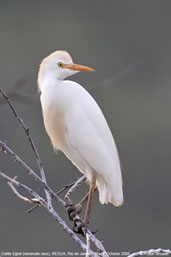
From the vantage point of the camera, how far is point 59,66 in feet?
13.6

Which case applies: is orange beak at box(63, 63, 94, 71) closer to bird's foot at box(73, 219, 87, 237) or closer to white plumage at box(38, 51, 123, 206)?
white plumage at box(38, 51, 123, 206)

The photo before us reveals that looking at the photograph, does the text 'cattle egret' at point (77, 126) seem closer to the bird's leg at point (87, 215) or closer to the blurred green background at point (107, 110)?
the bird's leg at point (87, 215)

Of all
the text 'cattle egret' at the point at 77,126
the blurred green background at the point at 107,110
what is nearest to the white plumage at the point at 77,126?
the text 'cattle egret' at the point at 77,126

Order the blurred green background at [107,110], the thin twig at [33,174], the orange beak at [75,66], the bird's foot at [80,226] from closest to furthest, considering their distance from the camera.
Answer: the thin twig at [33,174] < the bird's foot at [80,226] < the orange beak at [75,66] < the blurred green background at [107,110]

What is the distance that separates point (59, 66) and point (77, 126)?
290 mm

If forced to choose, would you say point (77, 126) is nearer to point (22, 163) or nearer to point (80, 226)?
point (80, 226)

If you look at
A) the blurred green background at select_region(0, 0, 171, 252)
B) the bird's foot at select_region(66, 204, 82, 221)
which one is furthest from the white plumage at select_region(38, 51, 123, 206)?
the blurred green background at select_region(0, 0, 171, 252)

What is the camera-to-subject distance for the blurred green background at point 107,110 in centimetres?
1380

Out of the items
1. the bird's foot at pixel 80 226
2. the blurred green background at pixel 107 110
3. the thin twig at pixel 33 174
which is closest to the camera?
the thin twig at pixel 33 174

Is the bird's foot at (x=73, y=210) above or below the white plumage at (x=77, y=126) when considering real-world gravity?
below

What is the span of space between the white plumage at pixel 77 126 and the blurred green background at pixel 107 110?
17.7 feet

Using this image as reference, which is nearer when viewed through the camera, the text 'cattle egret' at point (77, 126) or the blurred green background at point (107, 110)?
the text 'cattle egret' at point (77, 126)

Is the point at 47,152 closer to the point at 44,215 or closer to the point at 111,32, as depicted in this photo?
the point at 44,215

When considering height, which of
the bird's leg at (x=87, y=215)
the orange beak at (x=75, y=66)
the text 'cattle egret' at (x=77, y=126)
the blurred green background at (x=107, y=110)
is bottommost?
the blurred green background at (x=107, y=110)
